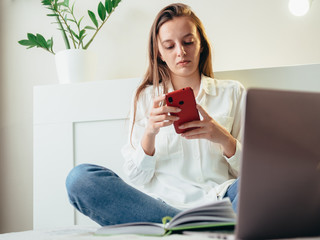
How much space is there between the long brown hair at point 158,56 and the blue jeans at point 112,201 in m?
0.40

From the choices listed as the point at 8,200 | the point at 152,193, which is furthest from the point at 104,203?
the point at 8,200

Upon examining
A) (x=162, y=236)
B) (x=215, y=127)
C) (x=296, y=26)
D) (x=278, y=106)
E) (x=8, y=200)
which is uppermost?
(x=296, y=26)

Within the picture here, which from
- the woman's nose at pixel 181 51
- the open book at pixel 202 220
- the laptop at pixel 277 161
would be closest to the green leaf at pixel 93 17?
the woman's nose at pixel 181 51

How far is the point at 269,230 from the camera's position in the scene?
550 millimetres

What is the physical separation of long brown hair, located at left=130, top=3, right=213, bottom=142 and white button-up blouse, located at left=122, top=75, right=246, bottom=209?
3.3 inches

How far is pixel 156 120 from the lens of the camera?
115 cm

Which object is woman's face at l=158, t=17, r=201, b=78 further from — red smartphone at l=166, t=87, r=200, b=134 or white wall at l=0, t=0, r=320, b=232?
white wall at l=0, t=0, r=320, b=232

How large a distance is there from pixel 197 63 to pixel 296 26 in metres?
0.58

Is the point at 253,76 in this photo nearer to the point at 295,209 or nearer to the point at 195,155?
the point at 195,155

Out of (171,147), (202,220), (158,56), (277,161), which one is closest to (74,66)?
(158,56)

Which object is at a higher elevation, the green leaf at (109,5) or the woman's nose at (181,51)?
the green leaf at (109,5)

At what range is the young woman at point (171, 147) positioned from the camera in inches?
41.3

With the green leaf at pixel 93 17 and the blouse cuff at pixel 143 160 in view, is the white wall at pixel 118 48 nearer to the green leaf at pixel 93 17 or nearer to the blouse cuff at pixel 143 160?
the green leaf at pixel 93 17

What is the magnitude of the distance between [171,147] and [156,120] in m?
0.22
